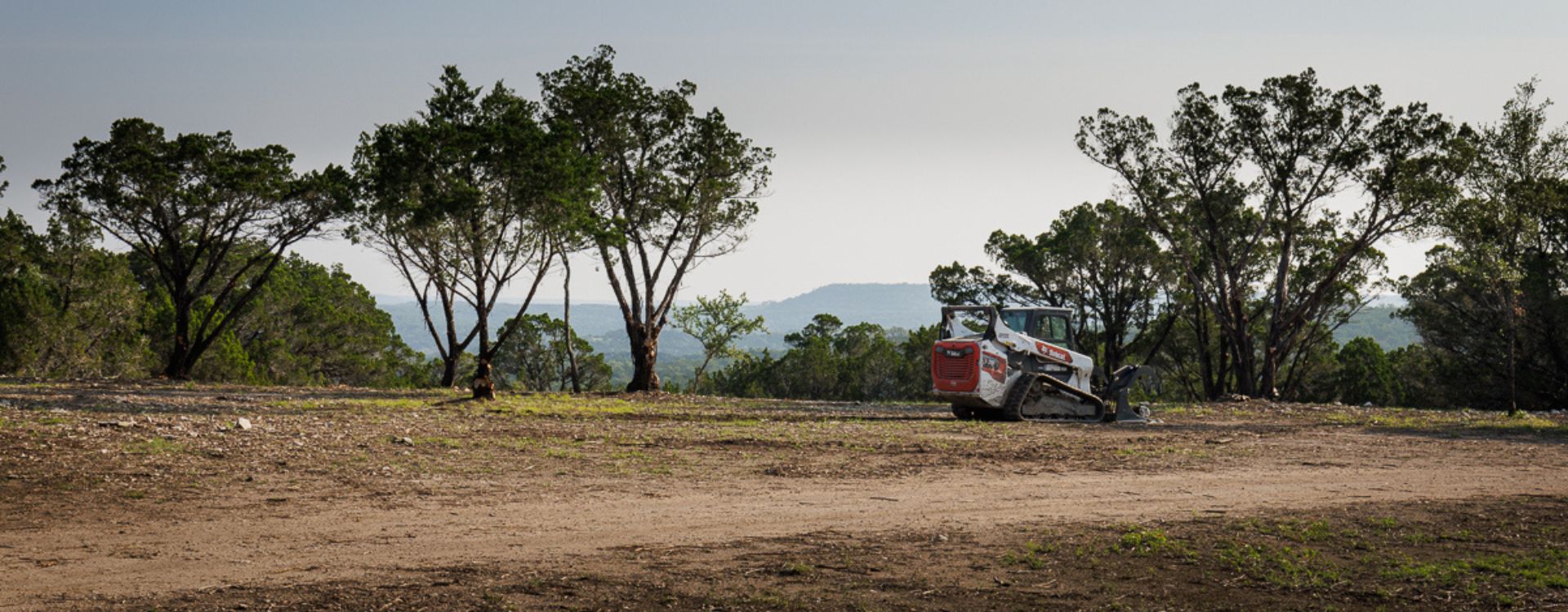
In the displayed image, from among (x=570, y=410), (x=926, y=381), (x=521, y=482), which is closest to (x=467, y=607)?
(x=521, y=482)

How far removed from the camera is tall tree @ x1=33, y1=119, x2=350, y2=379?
3556 centimetres

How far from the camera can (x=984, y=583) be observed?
320 inches

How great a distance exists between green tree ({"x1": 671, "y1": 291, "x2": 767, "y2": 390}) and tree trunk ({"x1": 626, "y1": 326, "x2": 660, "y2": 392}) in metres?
13.4

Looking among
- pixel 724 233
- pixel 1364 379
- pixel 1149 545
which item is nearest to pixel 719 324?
pixel 724 233

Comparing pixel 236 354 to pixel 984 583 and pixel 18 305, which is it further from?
pixel 984 583

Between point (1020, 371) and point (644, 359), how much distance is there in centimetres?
1679

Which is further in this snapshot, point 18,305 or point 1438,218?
point 18,305

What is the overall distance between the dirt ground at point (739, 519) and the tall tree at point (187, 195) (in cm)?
1890

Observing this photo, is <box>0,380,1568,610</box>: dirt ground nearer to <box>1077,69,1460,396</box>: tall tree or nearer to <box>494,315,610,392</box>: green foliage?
<box>1077,69,1460,396</box>: tall tree

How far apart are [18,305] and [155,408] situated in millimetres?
34219

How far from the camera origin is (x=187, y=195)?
36281 millimetres

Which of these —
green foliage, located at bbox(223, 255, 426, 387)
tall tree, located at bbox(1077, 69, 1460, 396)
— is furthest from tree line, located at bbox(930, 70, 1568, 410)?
green foliage, located at bbox(223, 255, 426, 387)

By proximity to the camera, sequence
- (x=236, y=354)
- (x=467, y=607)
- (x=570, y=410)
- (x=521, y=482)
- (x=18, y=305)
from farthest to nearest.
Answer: (x=236, y=354)
(x=18, y=305)
(x=570, y=410)
(x=521, y=482)
(x=467, y=607)

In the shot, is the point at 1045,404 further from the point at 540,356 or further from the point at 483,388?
the point at 540,356
